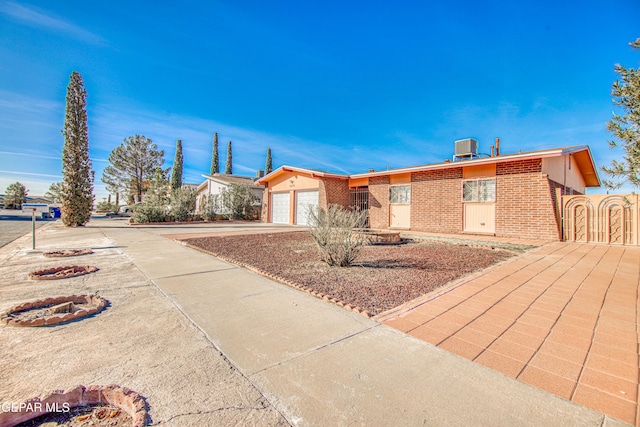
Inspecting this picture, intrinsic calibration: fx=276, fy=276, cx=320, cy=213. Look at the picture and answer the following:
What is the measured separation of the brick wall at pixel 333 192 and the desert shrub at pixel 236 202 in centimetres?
858

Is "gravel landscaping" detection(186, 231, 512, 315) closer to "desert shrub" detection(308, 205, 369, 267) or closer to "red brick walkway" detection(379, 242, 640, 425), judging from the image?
"desert shrub" detection(308, 205, 369, 267)

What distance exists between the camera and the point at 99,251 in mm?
7273

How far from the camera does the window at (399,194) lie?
46.5ft

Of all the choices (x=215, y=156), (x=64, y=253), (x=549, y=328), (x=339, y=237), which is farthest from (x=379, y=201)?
(x=215, y=156)

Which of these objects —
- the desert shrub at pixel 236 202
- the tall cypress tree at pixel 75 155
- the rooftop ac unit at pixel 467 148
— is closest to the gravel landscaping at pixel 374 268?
the rooftop ac unit at pixel 467 148

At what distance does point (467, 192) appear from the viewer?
12.1m

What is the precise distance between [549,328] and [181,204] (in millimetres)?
21635

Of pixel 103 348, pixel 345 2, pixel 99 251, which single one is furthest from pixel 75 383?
pixel 345 2

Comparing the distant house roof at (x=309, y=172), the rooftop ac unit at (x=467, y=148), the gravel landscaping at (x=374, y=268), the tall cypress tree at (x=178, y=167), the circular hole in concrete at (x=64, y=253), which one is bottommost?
the gravel landscaping at (x=374, y=268)

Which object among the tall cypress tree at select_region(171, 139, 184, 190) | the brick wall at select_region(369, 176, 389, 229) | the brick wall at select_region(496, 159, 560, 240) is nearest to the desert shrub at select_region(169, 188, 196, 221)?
the brick wall at select_region(369, 176, 389, 229)

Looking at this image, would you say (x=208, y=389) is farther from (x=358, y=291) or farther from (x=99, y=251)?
(x=99, y=251)

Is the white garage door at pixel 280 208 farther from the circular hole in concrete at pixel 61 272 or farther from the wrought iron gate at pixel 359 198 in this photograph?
the circular hole in concrete at pixel 61 272

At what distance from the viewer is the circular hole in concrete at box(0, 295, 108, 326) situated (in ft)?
9.24

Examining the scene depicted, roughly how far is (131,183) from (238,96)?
26.3 m
